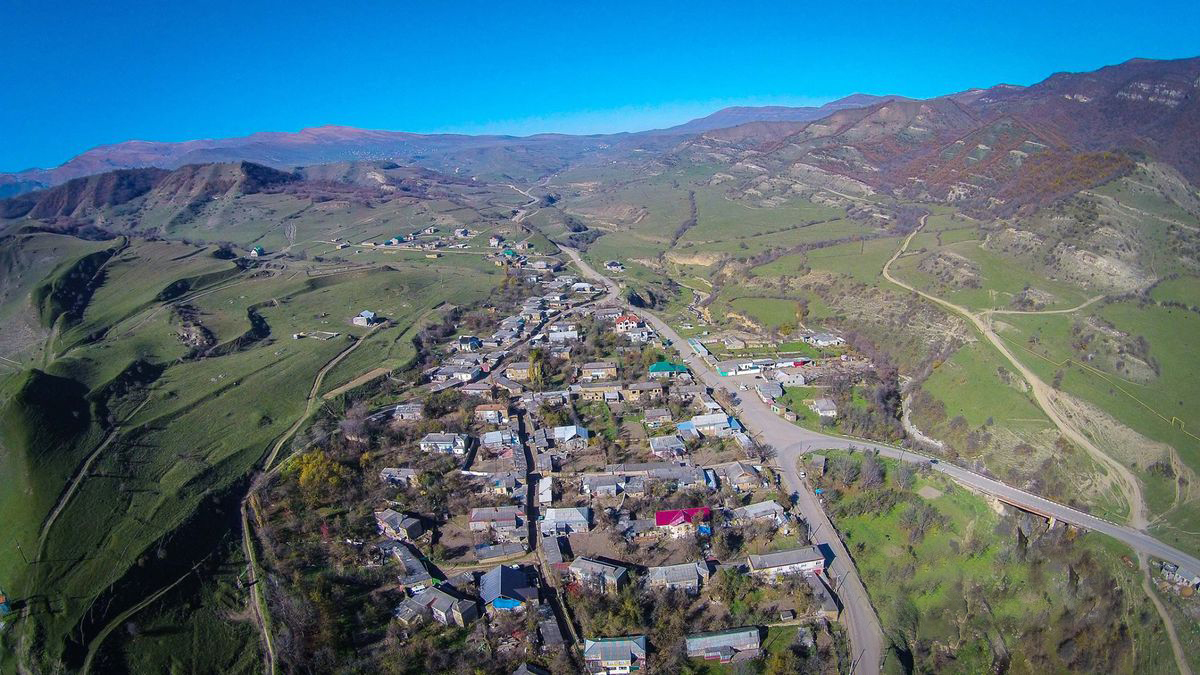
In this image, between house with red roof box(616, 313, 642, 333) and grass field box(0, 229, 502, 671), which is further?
house with red roof box(616, 313, 642, 333)

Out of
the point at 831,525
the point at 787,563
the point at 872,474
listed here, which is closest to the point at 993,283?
the point at 872,474

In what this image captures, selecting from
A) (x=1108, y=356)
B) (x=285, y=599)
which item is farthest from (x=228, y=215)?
(x=1108, y=356)

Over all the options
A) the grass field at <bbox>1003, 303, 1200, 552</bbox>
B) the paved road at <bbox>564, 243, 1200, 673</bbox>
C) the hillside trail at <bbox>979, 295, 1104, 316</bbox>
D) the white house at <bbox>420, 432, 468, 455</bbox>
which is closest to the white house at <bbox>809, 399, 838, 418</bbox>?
the paved road at <bbox>564, 243, 1200, 673</bbox>

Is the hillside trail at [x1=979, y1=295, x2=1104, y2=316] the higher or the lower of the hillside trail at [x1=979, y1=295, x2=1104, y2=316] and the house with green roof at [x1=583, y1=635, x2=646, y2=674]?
the higher

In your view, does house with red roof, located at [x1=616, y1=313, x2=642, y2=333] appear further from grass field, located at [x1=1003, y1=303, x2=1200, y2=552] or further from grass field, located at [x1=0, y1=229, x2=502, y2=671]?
grass field, located at [x1=1003, y1=303, x2=1200, y2=552]

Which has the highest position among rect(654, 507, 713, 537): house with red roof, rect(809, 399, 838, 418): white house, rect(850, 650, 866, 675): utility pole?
rect(809, 399, 838, 418): white house

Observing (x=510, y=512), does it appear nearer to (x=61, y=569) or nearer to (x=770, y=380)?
(x=61, y=569)
